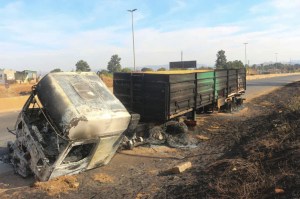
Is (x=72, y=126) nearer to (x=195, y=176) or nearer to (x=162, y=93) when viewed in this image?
(x=195, y=176)

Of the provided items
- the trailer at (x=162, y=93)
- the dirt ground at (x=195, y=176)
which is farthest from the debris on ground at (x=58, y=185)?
the trailer at (x=162, y=93)

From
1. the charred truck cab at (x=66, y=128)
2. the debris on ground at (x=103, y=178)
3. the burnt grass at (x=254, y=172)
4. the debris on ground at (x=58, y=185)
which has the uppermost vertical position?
the charred truck cab at (x=66, y=128)

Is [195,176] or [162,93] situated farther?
[162,93]

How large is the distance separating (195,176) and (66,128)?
264 centimetres

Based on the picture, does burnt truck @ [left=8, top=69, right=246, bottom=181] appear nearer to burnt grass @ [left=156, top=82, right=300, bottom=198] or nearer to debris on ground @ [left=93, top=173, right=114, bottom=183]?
debris on ground @ [left=93, top=173, right=114, bottom=183]

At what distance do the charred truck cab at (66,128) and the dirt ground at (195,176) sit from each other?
30cm

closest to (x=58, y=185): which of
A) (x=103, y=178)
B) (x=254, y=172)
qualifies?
(x=103, y=178)

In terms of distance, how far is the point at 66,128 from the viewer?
655 centimetres

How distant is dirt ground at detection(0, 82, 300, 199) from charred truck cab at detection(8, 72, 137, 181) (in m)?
0.30

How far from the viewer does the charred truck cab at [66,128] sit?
662cm

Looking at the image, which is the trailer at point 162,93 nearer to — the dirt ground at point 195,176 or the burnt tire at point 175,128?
the burnt tire at point 175,128

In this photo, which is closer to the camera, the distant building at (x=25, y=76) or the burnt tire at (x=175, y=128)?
the burnt tire at (x=175, y=128)

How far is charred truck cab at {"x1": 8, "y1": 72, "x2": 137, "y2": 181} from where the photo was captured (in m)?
6.62

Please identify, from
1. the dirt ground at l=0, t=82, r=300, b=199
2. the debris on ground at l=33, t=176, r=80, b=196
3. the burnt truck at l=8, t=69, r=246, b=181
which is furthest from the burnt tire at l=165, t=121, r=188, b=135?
the debris on ground at l=33, t=176, r=80, b=196
